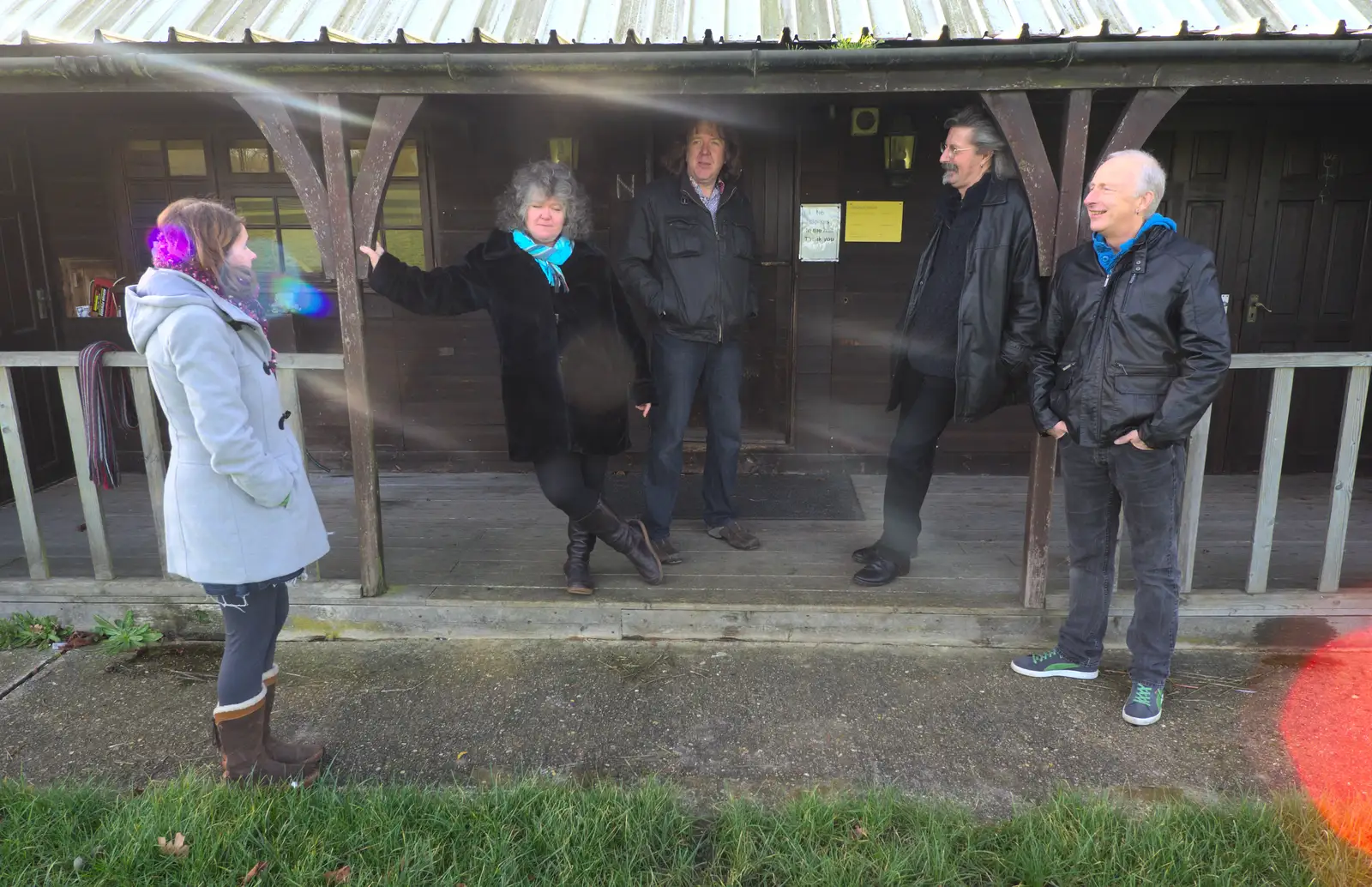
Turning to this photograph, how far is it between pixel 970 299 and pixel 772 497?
2027mm

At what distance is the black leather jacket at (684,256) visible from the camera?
3.57m

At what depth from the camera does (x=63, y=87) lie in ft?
9.63

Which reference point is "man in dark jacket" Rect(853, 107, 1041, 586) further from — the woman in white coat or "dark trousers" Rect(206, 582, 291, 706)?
"dark trousers" Rect(206, 582, 291, 706)

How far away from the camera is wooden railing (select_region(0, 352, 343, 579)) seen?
3158mm

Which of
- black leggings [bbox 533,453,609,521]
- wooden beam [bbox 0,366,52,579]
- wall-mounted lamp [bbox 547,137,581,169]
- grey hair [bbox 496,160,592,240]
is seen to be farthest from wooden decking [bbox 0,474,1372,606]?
wall-mounted lamp [bbox 547,137,581,169]

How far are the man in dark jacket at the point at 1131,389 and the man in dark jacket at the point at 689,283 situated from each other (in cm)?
132

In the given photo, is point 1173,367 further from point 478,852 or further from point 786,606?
point 478,852

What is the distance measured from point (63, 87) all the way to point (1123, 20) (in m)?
3.51

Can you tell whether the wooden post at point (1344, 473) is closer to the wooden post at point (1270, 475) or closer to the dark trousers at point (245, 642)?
the wooden post at point (1270, 475)

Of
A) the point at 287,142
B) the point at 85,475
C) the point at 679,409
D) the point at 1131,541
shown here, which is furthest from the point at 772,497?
the point at 85,475

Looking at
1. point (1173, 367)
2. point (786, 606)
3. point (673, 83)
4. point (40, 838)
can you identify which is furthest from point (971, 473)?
point (40, 838)

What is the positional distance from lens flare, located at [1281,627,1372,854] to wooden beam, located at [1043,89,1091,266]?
5.45 ft

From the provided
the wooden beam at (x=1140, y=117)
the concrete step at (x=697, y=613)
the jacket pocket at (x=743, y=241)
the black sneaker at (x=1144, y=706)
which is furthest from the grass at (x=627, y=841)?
the jacket pocket at (x=743, y=241)

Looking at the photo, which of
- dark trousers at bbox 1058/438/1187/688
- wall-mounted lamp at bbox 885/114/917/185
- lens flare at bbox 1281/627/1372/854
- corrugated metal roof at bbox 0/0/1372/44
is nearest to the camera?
lens flare at bbox 1281/627/1372/854
